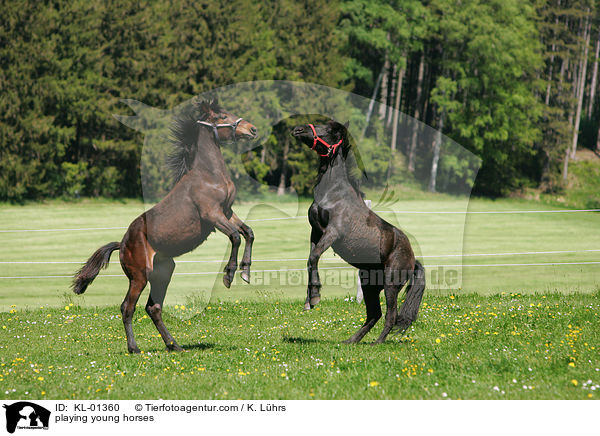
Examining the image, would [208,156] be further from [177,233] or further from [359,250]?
[359,250]

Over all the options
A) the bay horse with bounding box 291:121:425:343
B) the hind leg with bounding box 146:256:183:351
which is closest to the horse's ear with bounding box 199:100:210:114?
the bay horse with bounding box 291:121:425:343

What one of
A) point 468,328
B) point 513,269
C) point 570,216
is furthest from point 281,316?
point 570,216

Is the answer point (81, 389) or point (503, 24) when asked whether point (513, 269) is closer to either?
point (81, 389)

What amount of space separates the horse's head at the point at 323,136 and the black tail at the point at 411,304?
6.92 ft

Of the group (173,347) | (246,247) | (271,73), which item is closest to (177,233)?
(246,247)

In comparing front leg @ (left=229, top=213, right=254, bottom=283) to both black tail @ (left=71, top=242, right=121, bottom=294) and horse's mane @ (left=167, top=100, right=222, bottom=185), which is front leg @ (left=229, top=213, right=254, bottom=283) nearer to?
horse's mane @ (left=167, top=100, right=222, bottom=185)

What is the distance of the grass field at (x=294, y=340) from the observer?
6168 millimetres

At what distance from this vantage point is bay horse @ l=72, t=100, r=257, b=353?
292 inches

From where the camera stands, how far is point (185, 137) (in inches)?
305

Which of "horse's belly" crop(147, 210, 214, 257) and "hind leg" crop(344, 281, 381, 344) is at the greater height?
"horse's belly" crop(147, 210, 214, 257)

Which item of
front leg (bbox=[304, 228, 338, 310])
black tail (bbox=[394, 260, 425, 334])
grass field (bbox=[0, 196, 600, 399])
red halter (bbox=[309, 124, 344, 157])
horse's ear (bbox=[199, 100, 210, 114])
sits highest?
horse's ear (bbox=[199, 100, 210, 114])

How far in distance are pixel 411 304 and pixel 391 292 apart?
0.36 metres
